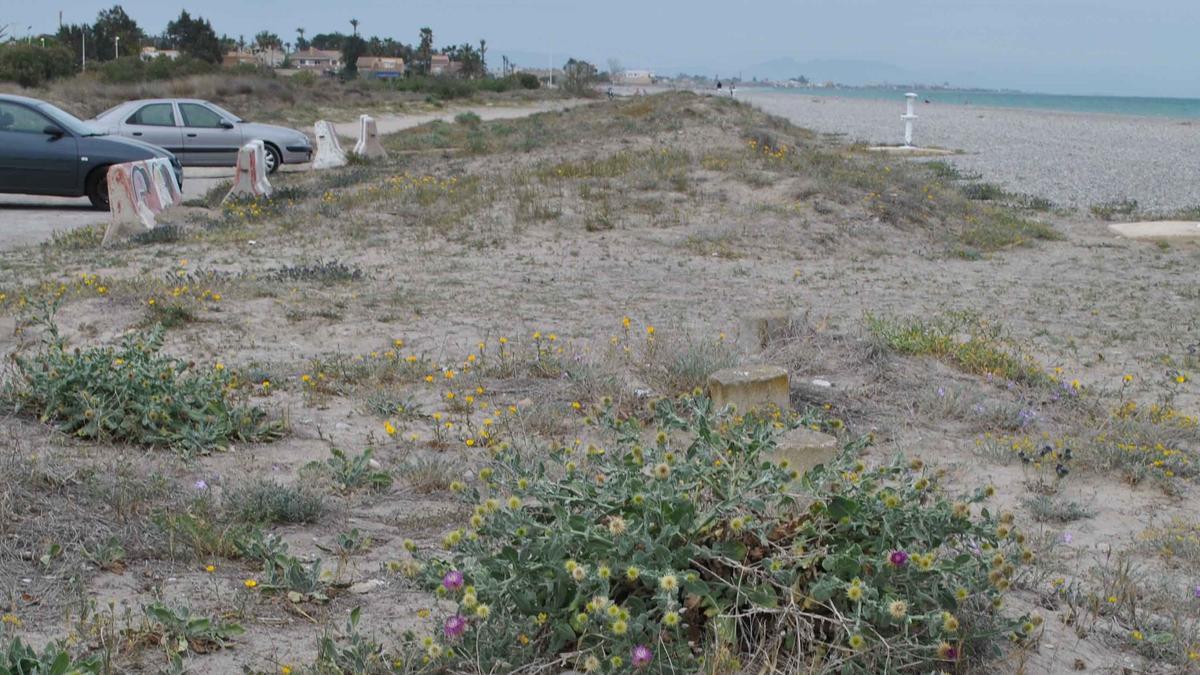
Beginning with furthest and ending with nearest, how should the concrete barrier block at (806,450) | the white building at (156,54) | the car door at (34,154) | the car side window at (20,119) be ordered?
the white building at (156,54), the car side window at (20,119), the car door at (34,154), the concrete barrier block at (806,450)

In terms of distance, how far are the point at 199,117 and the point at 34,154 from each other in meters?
5.94

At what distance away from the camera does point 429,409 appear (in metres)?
6.18

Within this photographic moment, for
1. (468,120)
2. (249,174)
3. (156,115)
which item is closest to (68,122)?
(249,174)

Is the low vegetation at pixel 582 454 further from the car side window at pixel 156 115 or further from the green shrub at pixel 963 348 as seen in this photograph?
the car side window at pixel 156 115

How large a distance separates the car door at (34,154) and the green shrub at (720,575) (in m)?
13.8

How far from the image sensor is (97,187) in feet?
50.8

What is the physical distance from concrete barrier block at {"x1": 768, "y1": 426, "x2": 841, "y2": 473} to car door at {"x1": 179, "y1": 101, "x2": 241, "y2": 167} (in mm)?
18014

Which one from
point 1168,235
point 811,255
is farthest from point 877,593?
point 1168,235

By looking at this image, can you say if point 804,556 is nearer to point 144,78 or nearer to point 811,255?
point 811,255

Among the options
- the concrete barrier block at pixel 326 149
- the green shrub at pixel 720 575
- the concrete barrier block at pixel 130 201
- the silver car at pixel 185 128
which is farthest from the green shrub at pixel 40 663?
the concrete barrier block at pixel 326 149

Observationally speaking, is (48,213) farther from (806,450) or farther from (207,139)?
(806,450)

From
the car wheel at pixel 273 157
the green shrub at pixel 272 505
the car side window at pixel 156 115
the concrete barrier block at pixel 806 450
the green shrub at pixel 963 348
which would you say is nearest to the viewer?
the concrete barrier block at pixel 806 450

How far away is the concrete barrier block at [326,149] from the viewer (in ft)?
72.8

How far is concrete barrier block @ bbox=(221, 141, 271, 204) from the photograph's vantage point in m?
15.4
